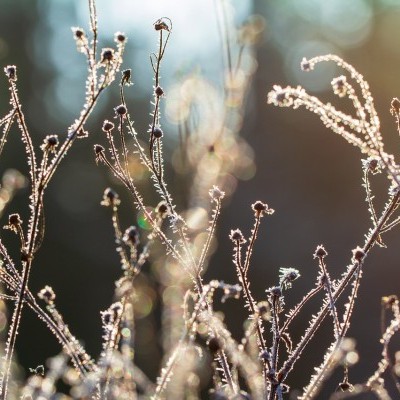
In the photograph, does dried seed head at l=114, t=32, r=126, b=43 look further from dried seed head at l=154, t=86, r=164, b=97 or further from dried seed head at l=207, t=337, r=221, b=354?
dried seed head at l=207, t=337, r=221, b=354

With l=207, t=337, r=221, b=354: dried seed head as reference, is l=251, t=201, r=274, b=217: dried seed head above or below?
above

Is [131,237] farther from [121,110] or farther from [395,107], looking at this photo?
[395,107]

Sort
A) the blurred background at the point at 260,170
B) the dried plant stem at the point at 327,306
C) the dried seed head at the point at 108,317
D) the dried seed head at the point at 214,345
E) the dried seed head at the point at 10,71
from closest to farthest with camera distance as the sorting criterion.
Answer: the dried seed head at the point at 214,345, the dried plant stem at the point at 327,306, the dried seed head at the point at 108,317, the dried seed head at the point at 10,71, the blurred background at the point at 260,170

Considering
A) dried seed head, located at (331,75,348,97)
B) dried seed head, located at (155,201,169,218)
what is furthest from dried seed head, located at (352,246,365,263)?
dried seed head, located at (155,201,169,218)

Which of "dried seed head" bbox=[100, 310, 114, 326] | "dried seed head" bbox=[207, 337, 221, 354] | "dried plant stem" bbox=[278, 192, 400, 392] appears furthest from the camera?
"dried seed head" bbox=[100, 310, 114, 326]

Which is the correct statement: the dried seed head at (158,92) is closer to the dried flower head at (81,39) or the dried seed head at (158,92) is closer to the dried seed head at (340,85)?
the dried flower head at (81,39)

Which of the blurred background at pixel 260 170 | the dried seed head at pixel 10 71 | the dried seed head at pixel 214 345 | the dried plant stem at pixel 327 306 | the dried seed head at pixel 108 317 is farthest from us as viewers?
the blurred background at pixel 260 170

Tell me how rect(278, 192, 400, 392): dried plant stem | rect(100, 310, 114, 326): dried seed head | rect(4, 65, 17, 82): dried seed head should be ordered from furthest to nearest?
rect(4, 65, 17, 82): dried seed head → rect(100, 310, 114, 326): dried seed head → rect(278, 192, 400, 392): dried plant stem

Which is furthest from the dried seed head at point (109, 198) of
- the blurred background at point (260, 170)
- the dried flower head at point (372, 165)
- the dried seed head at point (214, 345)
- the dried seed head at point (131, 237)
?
the blurred background at point (260, 170)

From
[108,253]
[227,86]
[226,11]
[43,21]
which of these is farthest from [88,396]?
[43,21]
